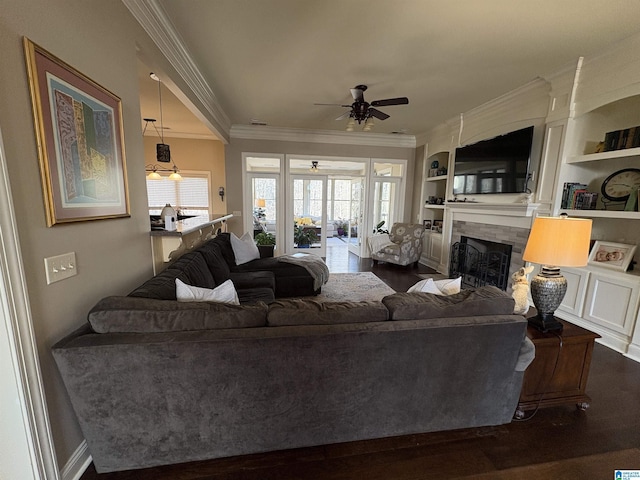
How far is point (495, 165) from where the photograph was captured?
12.8 ft

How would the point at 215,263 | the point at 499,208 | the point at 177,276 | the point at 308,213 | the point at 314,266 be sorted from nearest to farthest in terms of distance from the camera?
the point at 177,276, the point at 215,263, the point at 314,266, the point at 499,208, the point at 308,213

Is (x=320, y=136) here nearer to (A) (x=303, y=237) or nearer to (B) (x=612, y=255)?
(A) (x=303, y=237)

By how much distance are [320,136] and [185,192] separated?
11.6 ft

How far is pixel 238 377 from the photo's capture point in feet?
4.30

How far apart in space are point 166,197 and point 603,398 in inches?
304

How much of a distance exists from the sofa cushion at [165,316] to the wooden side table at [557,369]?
1787 millimetres

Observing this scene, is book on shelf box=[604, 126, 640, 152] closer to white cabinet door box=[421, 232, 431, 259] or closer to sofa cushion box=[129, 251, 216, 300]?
white cabinet door box=[421, 232, 431, 259]

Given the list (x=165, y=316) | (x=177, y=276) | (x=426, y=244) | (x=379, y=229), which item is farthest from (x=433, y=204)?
(x=165, y=316)

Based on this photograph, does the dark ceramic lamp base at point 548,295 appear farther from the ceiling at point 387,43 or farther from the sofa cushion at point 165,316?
the ceiling at point 387,43

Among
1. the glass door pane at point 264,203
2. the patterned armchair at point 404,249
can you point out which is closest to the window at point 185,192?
the glass door pane at point 264,203

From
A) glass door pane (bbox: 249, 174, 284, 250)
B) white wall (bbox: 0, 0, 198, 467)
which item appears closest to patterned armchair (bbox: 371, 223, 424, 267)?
glass door pane (bbox: 249, 174, 284, 250)

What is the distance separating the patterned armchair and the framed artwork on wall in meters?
4.63

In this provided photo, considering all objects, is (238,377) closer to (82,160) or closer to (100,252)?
(100,252)

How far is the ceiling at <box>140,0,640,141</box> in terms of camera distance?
2074 millimetres
